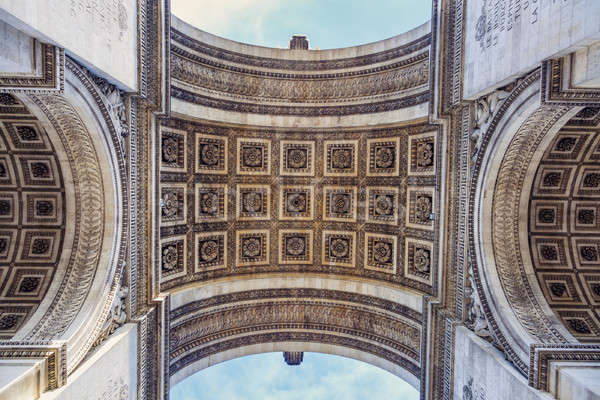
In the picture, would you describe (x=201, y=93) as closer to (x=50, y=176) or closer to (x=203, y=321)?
(x=50, y=176)

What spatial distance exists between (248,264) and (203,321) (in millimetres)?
2579

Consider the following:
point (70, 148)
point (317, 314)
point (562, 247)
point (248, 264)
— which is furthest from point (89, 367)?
point (562, 247)

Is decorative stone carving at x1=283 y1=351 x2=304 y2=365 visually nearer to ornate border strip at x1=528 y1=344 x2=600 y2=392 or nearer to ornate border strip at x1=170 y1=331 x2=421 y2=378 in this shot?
ornate border strip at x1=170 y1=331 x2=421 y2=378

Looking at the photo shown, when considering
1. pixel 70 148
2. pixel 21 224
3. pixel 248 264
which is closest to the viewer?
pixel 70 148

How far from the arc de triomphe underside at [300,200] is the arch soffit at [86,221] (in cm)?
5

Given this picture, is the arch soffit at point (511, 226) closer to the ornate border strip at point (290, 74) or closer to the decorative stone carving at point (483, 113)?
the decorative stone carving at point (483, 113)

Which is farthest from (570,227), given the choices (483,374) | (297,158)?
(297,158)

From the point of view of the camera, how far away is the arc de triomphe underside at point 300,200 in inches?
296

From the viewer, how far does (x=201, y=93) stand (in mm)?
12484

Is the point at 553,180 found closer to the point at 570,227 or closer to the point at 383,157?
the point at 570,227

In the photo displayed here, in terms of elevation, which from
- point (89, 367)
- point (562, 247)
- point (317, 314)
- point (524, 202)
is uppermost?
point (524, 202)

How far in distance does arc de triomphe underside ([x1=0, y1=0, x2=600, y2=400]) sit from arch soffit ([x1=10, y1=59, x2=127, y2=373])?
0.05 m

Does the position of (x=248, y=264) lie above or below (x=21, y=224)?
below

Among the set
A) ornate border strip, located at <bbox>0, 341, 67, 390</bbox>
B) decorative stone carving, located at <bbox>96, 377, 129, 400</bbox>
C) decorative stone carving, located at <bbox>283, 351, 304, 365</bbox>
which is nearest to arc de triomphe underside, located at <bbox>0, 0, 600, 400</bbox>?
ornate border strip, located at <bbox>0, 341, 67, 390</bbox>
